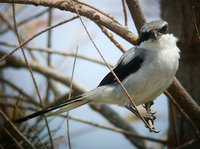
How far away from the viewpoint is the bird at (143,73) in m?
2.55

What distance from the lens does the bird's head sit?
2.50m

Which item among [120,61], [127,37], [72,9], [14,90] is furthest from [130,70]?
[14,90]

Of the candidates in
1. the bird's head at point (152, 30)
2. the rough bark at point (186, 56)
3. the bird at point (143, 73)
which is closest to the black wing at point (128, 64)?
the bird at point (143, 73)

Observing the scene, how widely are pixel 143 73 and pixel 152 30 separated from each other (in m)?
0.25

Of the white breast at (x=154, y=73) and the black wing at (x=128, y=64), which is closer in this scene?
the white breast at (x=154, y=73)

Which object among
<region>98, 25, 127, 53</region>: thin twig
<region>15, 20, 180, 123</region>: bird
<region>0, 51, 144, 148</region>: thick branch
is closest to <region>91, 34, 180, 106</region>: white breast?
<region>15, 20, 180, 123</region>: bird

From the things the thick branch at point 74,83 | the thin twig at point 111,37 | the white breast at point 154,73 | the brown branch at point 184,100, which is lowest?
the brown branch at point 184,100

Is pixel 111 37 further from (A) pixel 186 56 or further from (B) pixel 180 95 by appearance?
(A) pixel 186 56

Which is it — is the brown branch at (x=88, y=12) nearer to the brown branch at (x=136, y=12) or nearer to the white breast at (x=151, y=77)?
the brown branch at (x=136, y=12)

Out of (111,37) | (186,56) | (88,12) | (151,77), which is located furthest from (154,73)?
(186,56)

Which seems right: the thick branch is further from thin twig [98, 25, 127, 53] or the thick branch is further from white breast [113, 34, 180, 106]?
thin twig [98, 25, 127, 53]

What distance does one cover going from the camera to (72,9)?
2379 mm

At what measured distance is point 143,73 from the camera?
2611 millimetres

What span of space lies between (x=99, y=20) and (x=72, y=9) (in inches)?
5.8
